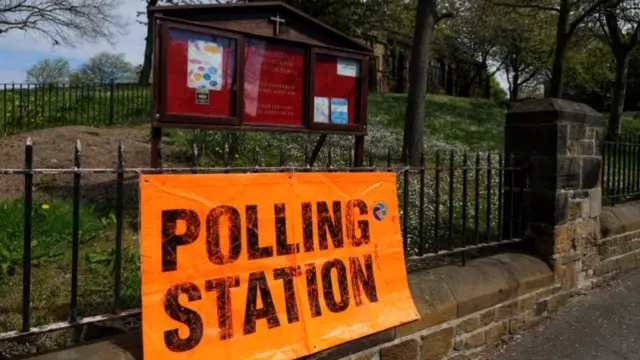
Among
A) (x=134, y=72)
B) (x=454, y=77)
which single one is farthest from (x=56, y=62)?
(x=454, y=77)

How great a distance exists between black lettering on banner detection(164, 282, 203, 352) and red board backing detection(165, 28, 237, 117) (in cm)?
96

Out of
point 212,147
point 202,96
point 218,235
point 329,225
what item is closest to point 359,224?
point 329,225

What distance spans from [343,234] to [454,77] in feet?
121

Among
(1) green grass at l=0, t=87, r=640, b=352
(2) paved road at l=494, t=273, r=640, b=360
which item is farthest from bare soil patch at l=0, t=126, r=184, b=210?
(2) paved road at l=494, t=273, r=640, b=360

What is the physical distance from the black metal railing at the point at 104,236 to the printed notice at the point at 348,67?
1.99ft

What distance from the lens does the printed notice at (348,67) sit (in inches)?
146

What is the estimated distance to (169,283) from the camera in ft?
8.59

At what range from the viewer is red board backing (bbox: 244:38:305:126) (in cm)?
328

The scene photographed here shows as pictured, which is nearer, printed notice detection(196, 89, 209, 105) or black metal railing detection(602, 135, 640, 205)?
printed notice detection(196, 89, 209, 105)

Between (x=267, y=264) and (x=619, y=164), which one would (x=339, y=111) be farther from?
(x=619, y=164)

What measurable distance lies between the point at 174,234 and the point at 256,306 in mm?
610

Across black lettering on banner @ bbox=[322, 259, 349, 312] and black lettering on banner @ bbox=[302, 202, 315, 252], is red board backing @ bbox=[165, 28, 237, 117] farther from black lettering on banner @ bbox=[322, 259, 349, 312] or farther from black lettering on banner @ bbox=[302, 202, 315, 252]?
black lettering on banner @ bbox=[322, 259, 349, 312]

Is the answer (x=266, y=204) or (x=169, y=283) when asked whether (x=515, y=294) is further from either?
(x=169, y=283)

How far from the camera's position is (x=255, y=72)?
10.8 ft
